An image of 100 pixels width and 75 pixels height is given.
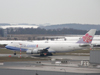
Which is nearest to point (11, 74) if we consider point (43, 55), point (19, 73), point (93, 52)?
point (19, 73)

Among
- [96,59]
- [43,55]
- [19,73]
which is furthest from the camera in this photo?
[43,55]

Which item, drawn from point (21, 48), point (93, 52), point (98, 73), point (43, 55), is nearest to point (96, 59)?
point (93, 52)

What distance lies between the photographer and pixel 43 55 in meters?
82.4

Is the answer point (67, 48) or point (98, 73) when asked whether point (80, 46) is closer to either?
point (67, 48)

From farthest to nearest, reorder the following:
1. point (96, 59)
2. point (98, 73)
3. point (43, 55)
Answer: point (43, 55)
point (96, 59)
point (98, 73)

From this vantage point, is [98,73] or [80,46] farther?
[80,46]

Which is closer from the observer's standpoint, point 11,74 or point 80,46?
point 11,74

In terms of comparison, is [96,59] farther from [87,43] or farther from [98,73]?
[87,43]

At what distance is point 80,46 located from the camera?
8450 centimetres

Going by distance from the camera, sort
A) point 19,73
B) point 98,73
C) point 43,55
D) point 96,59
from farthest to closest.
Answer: point 43,55 → point 96,59 → point 19,73 → point 98,73

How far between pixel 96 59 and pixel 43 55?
34832mm

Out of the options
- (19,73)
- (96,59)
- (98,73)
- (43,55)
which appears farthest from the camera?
(43,55)

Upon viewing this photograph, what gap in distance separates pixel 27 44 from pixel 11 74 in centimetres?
5026

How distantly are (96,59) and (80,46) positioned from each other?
35409 mm
